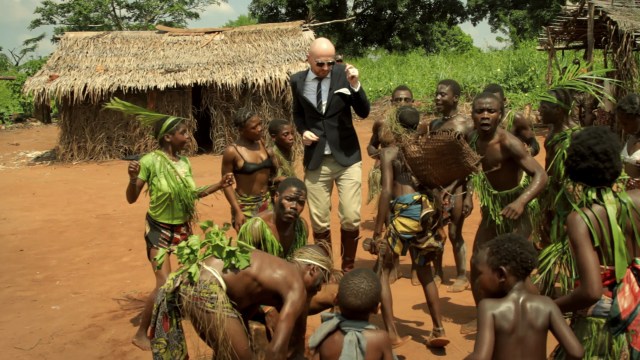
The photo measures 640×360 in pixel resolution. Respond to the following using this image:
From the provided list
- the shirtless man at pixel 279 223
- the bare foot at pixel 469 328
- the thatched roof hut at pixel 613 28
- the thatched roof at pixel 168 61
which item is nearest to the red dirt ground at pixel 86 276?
the bare foot at pixel 469 328

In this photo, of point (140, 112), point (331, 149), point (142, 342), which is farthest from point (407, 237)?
point (140, 112)

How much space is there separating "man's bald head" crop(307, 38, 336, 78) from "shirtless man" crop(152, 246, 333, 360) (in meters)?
2.26

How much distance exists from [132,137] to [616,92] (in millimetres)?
10441

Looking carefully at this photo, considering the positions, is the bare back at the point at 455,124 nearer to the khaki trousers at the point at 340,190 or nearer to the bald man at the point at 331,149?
the bald man at the point at 331,149

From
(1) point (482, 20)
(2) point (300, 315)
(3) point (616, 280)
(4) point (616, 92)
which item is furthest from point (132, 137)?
(1) point (482, 20)

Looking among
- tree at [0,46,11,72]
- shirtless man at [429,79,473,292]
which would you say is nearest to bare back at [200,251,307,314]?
shirtless man at [429,79,473,292]

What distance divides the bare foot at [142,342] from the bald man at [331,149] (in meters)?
1.56

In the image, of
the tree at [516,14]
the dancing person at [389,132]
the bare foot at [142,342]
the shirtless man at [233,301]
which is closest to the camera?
A: the shirtless man at [233,301]

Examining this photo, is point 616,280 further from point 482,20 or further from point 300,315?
point 482,20

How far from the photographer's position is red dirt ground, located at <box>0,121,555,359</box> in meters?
4.90

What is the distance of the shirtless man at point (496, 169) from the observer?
455cm

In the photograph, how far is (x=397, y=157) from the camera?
15.5 feet

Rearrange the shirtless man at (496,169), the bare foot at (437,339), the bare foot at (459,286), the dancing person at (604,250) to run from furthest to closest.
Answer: the bare foot at (459,286) < the shirtless man at (496,169) < the bare foot at (437,339) < the dancing person at (604,250)

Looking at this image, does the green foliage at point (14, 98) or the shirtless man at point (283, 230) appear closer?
the shirtless man at point (283, 230)
